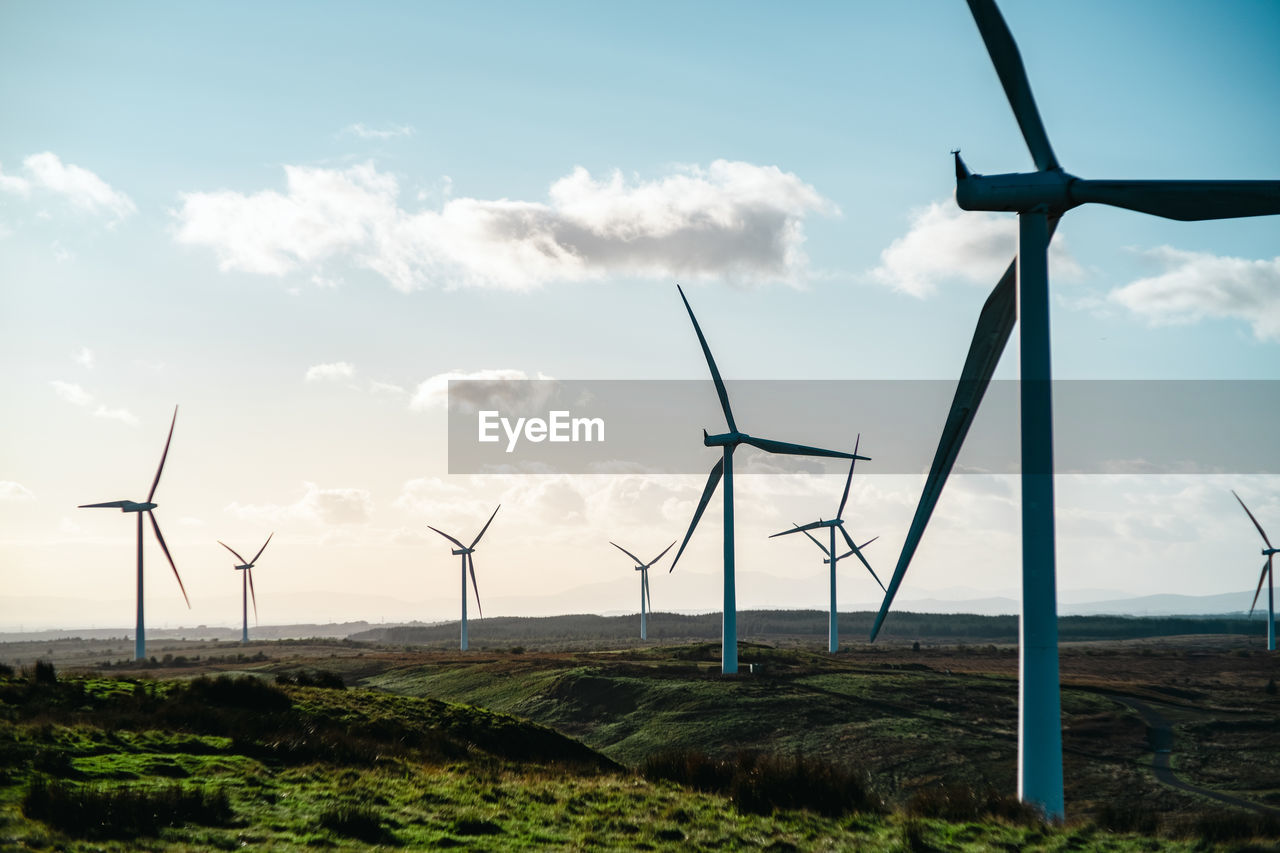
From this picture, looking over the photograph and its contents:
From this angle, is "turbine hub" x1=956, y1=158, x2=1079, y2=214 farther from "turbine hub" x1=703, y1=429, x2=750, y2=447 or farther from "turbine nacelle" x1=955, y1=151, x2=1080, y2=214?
"turbine hub" x1=703, y1=429, x2=750, y2=447

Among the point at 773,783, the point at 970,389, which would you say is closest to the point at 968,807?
the point at 773,783

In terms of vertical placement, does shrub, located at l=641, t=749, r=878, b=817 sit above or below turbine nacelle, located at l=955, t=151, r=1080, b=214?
below

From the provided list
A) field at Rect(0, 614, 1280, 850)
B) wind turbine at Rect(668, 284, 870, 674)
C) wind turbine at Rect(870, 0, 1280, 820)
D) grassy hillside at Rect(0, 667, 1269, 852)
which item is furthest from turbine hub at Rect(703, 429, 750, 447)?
wind turbine at Rect(870, 0, 1280, 820)

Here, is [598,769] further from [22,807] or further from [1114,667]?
[1114,667]

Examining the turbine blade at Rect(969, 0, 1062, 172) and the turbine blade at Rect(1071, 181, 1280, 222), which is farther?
the turbine blade at Rect(969, 0, 1062, 172)

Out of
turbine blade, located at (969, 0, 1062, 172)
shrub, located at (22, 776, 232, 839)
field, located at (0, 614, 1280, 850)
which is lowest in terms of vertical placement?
field, located at (0, 614, 1280, 850)

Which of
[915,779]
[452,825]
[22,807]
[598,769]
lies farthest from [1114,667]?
[22,807]
